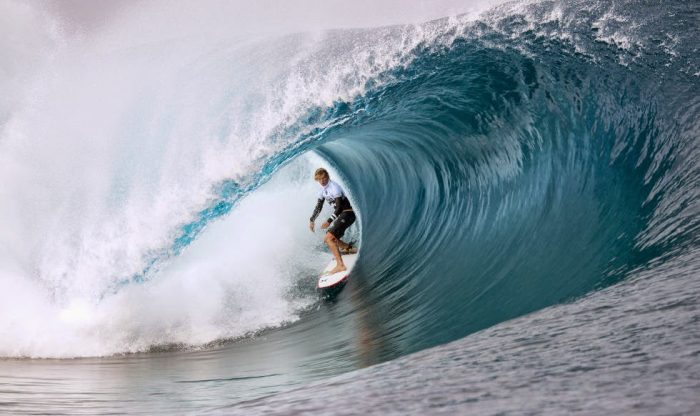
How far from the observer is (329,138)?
7641mm

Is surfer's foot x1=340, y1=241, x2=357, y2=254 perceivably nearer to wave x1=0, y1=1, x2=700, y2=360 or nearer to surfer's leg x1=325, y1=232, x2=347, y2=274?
wave x1=0, y1=1, x2=700, y2=360

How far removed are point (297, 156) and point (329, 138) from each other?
0.57 meters

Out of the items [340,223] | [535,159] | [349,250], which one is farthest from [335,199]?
[535,159]

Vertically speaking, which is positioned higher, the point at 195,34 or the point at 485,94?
the point at 195,34

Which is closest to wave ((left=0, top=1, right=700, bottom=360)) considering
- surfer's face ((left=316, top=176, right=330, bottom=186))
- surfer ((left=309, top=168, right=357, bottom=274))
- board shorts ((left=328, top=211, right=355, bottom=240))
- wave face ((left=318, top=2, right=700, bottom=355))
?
wave face ((left=318, top=2, right=700, bottom=355))

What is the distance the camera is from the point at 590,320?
2207 millimetres

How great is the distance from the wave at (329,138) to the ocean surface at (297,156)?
3 centimetres

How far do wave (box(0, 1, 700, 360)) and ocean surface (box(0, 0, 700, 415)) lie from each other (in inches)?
1.0

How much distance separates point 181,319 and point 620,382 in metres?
5.50

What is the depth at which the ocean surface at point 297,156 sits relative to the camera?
4.07 metres

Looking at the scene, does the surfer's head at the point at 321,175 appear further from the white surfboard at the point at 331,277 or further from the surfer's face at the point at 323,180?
the white surfboard at the point at 331,277

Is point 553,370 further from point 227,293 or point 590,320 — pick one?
point 227,293

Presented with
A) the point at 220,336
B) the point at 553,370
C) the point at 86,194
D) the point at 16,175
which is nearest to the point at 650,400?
the point at 553,370

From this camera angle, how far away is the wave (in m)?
5.12
